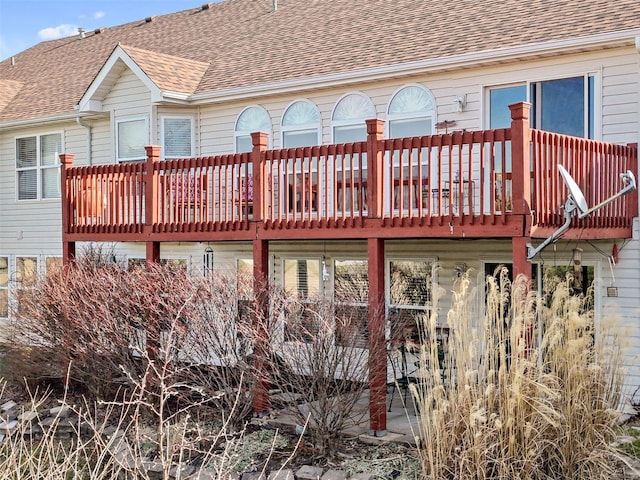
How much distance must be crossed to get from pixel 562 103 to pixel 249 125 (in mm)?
5296

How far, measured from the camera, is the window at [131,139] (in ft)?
42.4

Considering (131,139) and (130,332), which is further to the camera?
(131,139)

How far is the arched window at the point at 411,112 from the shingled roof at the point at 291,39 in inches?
19.1

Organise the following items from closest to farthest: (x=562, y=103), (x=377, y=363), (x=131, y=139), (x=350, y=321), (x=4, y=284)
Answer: (x=377, y=363) < (x=350, y=321) < (x=562, y=103) < (x=131, y=139) < (x=4, y=284)

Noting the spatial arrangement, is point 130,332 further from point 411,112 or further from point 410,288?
point 411,112

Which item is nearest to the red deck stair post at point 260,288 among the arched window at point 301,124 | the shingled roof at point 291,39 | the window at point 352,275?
the window at point 352,275

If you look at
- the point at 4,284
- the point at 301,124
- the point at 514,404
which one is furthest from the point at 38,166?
the point at 514,404

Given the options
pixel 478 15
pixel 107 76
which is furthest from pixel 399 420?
pixel 107 76

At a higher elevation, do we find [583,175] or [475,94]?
[475,94]

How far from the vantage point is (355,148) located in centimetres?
845

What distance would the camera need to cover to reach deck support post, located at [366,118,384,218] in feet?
27.0

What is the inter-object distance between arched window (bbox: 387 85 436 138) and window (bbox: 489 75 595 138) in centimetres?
113

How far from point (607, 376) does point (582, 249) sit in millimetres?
2991

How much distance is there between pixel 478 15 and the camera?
11.1m
